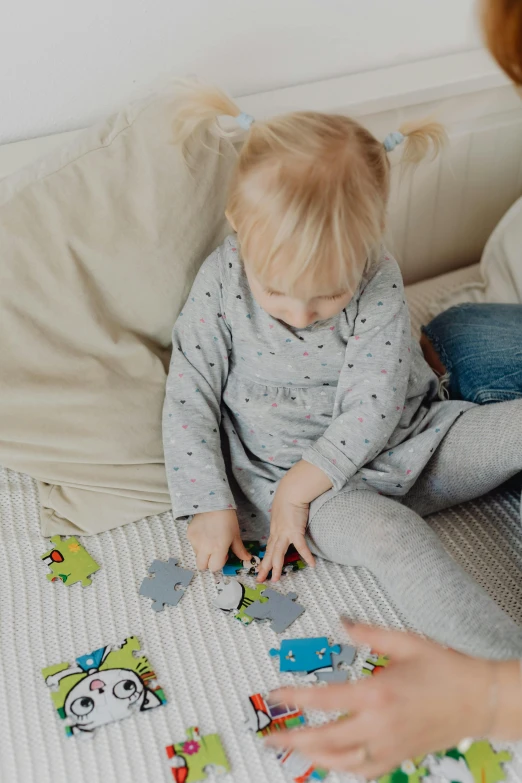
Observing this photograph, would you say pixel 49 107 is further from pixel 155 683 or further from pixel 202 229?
pixel 155 683

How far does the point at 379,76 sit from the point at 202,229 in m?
0.50

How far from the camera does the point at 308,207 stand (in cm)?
93

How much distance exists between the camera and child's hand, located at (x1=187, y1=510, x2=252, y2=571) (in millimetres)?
1053

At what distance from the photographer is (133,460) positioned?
1.15m

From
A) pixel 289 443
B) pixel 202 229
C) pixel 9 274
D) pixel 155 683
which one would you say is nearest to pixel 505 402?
pixel 289 443

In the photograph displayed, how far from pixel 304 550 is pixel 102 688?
1.05 feet

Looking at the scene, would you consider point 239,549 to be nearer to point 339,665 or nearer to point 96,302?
point 339,665

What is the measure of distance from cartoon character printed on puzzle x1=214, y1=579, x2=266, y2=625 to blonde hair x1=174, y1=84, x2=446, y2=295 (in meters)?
0.40

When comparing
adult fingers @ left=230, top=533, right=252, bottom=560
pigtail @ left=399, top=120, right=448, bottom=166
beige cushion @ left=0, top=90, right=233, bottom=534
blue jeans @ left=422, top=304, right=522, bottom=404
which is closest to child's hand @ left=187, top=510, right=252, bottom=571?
adult fingers @ left=230, top=533, right=252, bottom=560

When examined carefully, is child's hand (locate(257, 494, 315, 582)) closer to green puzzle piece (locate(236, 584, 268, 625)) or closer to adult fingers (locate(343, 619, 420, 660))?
green puzzle piece (locate(236, 584, 268, 625))

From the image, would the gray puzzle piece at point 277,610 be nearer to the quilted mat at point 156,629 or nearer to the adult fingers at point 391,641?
the quilted mat at point 156,629

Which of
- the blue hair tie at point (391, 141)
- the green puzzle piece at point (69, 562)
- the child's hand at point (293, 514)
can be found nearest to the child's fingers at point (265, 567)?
the child's hand at point (293, 514)

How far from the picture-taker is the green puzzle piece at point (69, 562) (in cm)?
104

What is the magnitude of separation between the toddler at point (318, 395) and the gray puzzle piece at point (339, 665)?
0.29ft
